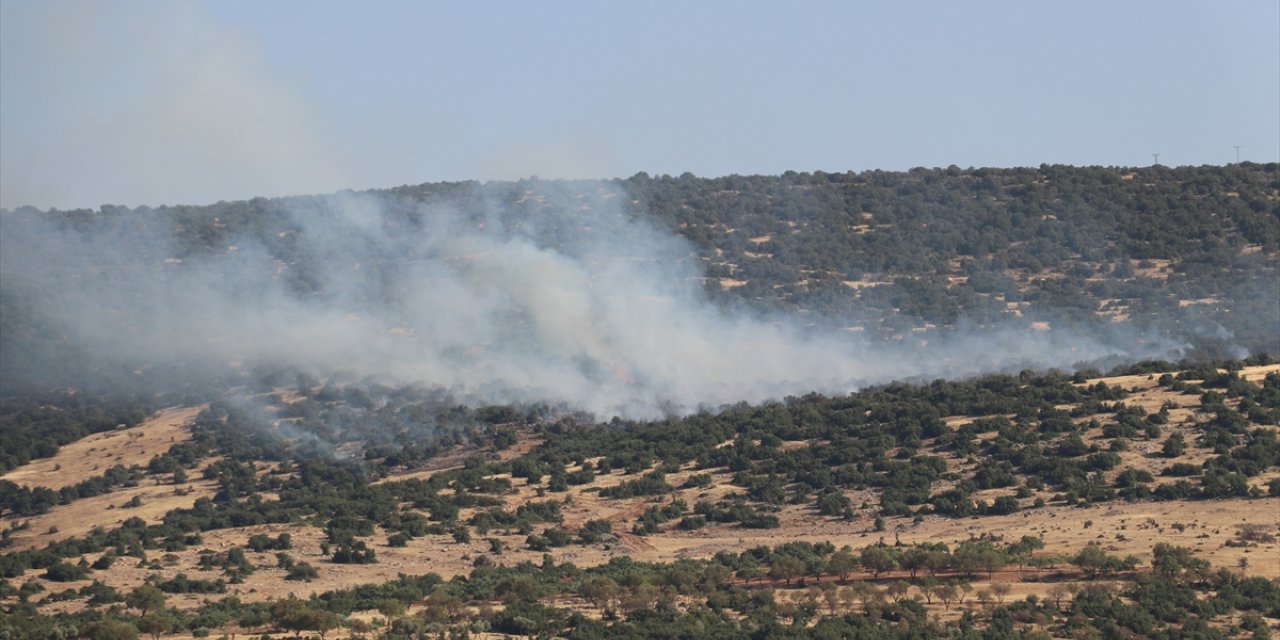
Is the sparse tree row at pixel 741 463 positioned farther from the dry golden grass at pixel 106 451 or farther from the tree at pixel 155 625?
the tree at pixel 155 625

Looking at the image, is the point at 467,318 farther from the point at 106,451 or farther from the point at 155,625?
the point at 155,625

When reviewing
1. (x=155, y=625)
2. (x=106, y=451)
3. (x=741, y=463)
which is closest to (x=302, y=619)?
(x=155, y=625)

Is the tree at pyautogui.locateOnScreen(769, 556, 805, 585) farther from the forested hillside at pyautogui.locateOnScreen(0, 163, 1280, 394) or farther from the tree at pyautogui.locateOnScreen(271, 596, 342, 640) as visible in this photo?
the forested hillside at pyautogui.locateOnScreen(0, 163, 1280, 394)

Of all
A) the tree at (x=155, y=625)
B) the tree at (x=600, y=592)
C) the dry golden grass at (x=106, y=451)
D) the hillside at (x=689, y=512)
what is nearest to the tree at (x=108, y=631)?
the tree at (x=155, y=625)

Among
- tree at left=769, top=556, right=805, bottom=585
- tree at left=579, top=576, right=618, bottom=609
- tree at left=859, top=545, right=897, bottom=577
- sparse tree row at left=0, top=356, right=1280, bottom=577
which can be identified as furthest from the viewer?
sparse tree row at left=0, top=356, right=1280, bottom=577

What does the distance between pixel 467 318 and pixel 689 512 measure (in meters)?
32.3

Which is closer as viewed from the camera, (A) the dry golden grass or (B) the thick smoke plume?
(A) the dry golden grass

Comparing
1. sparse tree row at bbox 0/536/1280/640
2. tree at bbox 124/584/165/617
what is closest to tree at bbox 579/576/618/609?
sparse tree row at bbox 0/536/1280/640

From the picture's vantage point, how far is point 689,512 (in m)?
65.7

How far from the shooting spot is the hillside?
5044 centimetres

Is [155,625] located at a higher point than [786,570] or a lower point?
higher

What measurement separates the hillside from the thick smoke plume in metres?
6.37

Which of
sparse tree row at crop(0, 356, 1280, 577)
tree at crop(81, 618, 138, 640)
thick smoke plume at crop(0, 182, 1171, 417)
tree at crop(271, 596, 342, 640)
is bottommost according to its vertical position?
tree at crop(271, 596, 342, 640)

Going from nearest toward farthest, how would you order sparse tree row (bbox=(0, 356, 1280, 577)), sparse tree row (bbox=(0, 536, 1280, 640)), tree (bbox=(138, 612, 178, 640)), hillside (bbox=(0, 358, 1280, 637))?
sparse tree row (bbox=(0, 536, 1280, 640)), tree (bbox=(138, 612, 178, 640)), hillside (bbox=(0, 358, 1280, 637)), sparse tree row (bbox=(0, 356, 1280, 577))
